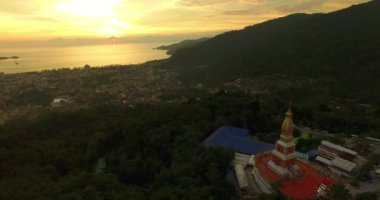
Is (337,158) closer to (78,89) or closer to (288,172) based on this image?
(288,172)

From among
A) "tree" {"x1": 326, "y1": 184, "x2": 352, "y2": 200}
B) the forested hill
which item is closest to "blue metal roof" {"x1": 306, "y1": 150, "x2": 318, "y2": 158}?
"tree" {"x1": 326, "y1": 184, "x2": 352, "y2": 200}

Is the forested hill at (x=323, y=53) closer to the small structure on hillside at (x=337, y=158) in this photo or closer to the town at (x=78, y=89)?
the town at (x=78, y=89)

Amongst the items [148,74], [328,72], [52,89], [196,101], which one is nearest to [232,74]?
[328,72]

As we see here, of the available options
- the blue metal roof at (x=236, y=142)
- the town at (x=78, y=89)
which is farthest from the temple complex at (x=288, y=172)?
the town at (x=78, y=89)

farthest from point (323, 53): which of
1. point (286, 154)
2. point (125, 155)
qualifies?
point (286, 154)

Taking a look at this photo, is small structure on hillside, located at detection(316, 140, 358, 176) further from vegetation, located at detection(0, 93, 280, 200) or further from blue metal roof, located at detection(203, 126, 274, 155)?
vegetation, located at detection(0, 93, 280, 200)

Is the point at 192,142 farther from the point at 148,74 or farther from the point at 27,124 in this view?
the point at 148,74
